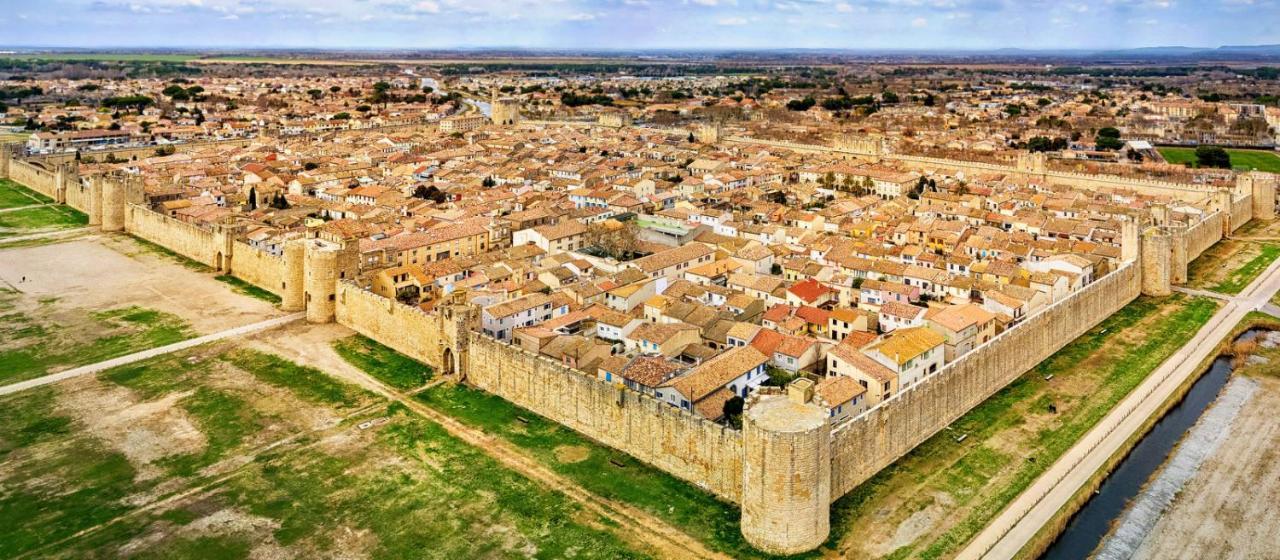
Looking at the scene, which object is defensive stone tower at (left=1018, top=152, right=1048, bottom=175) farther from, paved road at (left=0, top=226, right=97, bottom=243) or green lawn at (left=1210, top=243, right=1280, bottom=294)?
paved road at (left=0, top=226, right=97, bottom=243)

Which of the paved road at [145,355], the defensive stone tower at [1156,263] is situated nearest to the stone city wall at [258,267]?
the paved road at [145,355]

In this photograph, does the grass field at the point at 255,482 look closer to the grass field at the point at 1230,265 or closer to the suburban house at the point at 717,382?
the suburban house at the point at 717,382

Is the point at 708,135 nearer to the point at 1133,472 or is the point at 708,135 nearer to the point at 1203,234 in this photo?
the point at 1203,234

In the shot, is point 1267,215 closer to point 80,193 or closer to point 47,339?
point 47,339

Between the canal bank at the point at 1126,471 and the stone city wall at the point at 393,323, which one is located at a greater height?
the stone city wall at the point at 393,323

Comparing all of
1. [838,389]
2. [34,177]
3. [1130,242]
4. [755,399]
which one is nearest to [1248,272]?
[1130,242]

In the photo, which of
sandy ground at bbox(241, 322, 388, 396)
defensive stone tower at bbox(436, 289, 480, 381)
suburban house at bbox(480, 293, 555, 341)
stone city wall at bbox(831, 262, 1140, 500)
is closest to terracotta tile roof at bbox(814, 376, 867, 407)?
stone city wall at bbox(831, 262, 1140, 500)
